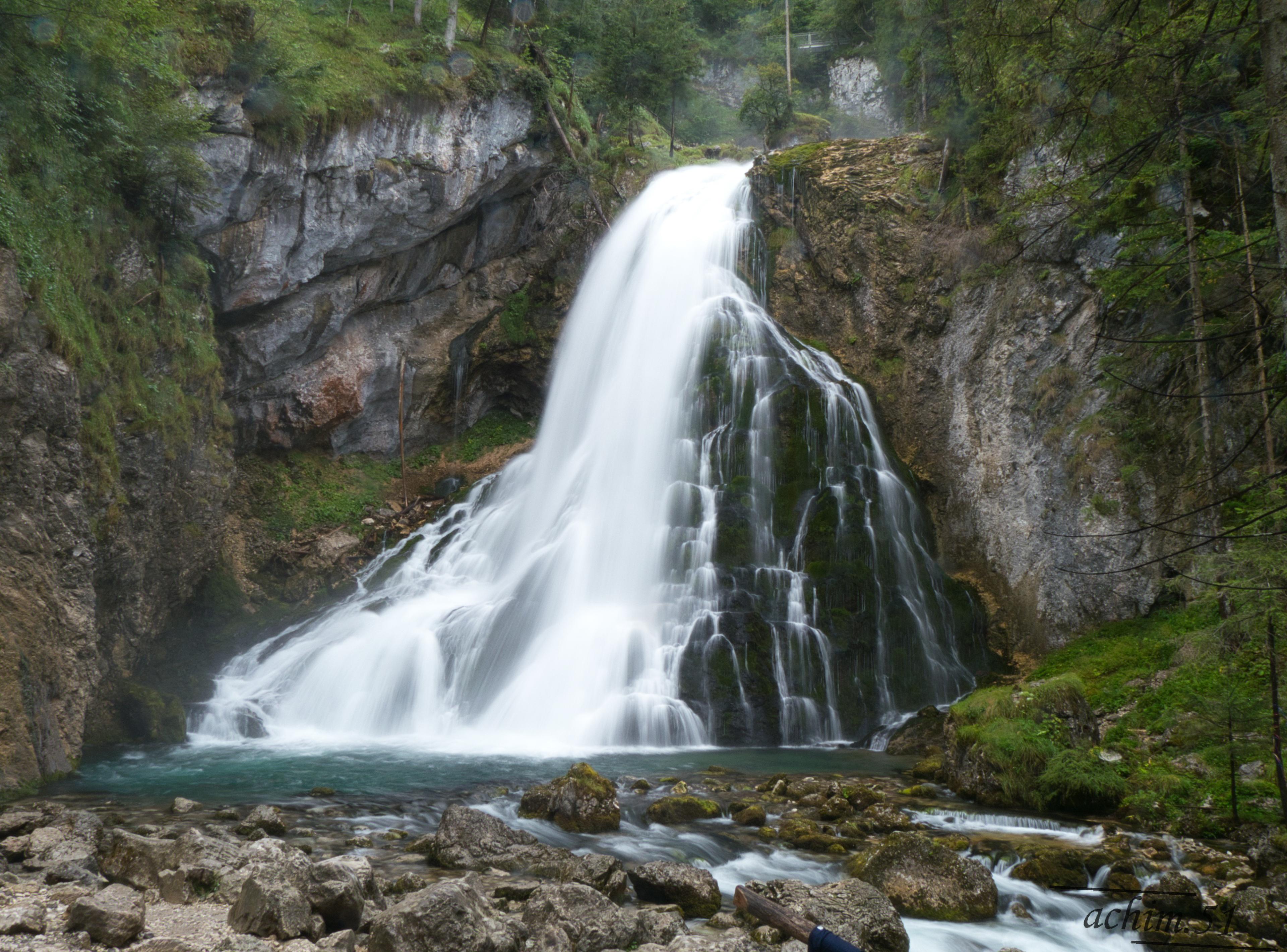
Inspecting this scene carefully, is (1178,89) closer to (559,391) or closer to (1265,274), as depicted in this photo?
(1265,274)

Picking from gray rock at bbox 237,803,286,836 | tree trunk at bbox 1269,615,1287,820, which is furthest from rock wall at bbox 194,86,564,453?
tree trunk at bbox 1269,615,1287,820

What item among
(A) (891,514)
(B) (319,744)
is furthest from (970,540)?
(B) (319,744)

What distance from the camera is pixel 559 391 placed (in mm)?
22984

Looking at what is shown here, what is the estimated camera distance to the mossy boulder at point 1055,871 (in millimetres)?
6488

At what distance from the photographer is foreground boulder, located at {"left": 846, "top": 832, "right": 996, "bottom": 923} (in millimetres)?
6113

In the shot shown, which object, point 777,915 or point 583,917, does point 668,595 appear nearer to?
point 583,917

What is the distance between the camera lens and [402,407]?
22.7 meters

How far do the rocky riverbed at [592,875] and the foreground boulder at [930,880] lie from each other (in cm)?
2

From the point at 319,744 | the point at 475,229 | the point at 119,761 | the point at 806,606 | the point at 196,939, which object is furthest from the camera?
the point at 475,229

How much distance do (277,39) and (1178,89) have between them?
15.6m

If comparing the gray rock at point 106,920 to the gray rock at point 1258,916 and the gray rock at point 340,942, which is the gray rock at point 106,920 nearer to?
the gray rock at point 340,942

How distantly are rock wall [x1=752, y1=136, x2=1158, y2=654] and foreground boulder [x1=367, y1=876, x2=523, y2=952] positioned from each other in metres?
11.8

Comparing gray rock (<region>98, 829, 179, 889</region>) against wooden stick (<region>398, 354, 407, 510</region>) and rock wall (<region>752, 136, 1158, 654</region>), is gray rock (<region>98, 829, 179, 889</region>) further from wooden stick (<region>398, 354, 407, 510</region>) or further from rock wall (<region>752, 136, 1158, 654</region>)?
wooden stick (<region>398, 354, 407, 510</region>)

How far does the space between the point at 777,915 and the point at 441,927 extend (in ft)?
7.36
